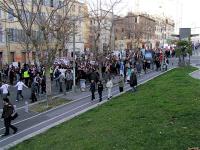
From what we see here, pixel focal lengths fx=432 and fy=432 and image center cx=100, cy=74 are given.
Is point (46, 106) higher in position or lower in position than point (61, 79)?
lower

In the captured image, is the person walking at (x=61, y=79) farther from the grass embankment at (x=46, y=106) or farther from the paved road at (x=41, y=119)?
the grass embankment at (x=46, y=106)

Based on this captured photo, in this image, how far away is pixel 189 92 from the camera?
22484mm

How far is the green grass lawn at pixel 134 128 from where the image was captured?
40.9 feet

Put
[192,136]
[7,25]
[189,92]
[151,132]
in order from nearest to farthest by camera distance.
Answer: [192,136] → [151,132] → [189,92] → [7,25]

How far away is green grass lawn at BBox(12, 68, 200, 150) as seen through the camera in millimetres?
12453

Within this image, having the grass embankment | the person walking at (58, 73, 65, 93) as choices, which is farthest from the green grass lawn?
the person walking at (58, 73, 65, 93)

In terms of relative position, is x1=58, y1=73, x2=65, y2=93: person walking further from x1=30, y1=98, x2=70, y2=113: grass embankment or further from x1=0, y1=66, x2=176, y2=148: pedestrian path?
x1=30, y1=98, x2=70, y2=113: grass embankment

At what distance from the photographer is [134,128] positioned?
1452cm

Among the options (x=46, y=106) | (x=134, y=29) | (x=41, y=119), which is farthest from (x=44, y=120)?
(x=134, y=29)

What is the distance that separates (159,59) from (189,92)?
2149cm

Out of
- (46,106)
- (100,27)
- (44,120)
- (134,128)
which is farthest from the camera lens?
(100,27)

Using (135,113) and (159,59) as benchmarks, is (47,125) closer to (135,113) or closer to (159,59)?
(135,113)

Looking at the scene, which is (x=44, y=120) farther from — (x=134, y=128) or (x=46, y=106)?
(x=134, y=128)

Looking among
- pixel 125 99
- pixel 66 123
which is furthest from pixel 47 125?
pixel 125 99
